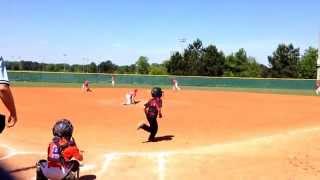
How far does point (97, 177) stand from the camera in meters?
8.53

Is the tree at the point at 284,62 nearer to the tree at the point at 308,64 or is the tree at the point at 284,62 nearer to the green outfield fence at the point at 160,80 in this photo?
the tree at the point at 308,64

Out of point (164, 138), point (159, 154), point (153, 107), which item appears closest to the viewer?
point (159, 154)

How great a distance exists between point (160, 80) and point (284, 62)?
37197 mm

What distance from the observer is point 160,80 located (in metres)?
53.8

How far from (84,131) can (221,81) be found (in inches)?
1518

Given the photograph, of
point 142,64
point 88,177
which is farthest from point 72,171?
point 142,64

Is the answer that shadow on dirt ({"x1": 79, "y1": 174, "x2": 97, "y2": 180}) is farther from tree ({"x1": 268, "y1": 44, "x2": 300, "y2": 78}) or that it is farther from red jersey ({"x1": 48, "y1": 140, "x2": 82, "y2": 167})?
tree ({"x1": 268, "y1": 44, "x2": 300, "y2": 78})

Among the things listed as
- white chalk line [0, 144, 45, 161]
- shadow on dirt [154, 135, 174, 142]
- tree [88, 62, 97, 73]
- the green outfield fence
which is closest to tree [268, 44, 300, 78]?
the green outfield fence

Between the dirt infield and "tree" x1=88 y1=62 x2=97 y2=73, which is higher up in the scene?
"tree" x1=88 y1=62 x2=97 y2=73

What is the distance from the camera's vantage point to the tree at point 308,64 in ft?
267

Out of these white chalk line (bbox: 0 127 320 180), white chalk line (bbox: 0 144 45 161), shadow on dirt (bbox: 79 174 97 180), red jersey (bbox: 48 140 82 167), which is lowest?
shadow on dirt (bbox: 79 174 97 180)

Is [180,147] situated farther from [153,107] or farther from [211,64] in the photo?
[211,64]

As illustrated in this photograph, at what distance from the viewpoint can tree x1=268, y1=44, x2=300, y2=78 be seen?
83.3 meters

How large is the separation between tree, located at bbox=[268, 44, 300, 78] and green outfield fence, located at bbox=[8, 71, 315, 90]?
32452 mm
